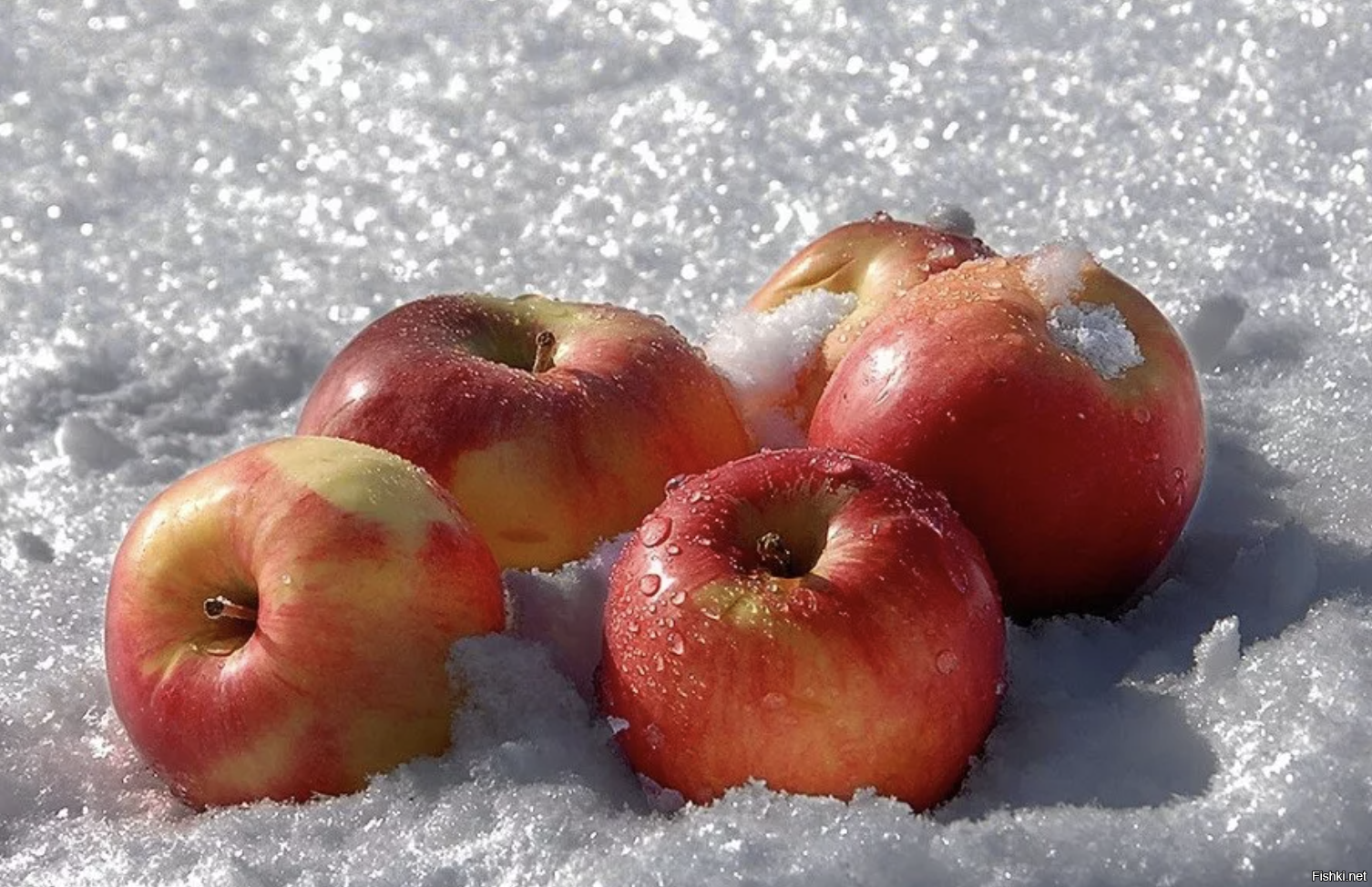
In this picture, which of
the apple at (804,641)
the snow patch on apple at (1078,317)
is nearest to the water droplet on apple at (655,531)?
the apple at (804,641)

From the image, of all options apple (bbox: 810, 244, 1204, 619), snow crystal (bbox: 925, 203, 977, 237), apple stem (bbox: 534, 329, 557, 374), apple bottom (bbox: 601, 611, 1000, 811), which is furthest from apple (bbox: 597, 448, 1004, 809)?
snow crystal (bbox: 925, 203, 977, 237)

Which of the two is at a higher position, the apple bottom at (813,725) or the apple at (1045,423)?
the apple at (1045,423)

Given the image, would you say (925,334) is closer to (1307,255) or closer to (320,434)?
(320,434)

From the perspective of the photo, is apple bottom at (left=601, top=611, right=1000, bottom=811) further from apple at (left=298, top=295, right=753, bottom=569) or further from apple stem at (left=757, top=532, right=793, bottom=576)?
apple at (left=298, top=295, right=753, bottom=569)

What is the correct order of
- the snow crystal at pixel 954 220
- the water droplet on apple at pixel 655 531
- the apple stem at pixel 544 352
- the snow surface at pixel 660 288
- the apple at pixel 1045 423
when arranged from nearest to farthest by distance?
the snow surface at pixel 660 288 < the water droplet on apple at pixel 655 531 < the apple at pixel 1045 423 < the apple stem at pixel 544 352 < the snow crystal at pixel 954 220

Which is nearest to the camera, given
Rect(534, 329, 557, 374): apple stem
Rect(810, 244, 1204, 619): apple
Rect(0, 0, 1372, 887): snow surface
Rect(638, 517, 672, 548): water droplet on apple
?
Rect(0, 0, 1372, 887): snow surface

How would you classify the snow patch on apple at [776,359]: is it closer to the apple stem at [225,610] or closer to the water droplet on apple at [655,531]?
the water droplet on apple at [655,531]
